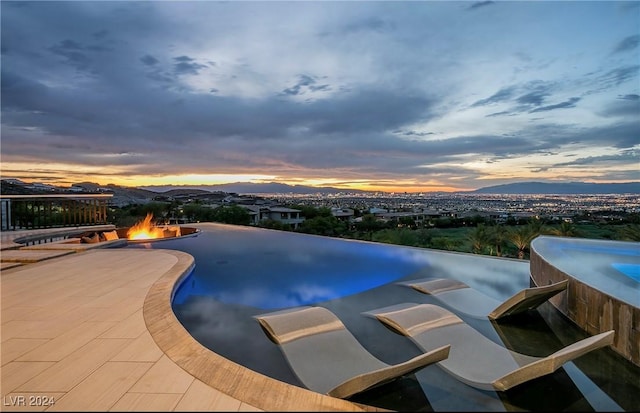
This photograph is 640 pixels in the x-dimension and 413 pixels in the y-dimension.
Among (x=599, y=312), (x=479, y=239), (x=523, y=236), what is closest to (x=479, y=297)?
(x=599, y=312)

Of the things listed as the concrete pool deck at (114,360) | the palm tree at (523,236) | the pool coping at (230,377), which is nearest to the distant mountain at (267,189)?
the palm tree at (523,236)

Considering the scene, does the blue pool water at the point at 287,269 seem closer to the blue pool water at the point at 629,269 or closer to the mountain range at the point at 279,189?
the blue pool water at the point at 629,269

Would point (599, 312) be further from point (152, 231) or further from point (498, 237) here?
point (498, 237)

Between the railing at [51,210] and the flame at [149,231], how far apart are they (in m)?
0.98

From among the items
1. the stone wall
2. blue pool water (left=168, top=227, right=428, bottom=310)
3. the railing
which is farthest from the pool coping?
the railing

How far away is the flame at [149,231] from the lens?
36.8ft

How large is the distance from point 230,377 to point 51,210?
1055cm

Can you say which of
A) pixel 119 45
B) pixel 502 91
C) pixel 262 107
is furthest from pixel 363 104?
pixel 119 45

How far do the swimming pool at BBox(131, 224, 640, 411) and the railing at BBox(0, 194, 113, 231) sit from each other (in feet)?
9.77

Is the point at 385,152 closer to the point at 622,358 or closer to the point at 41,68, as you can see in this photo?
the point at 41,68

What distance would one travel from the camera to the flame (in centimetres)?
1122

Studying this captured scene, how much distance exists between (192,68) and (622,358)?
11658mm

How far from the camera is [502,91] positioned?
1134cm

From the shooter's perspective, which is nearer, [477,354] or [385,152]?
[477,354]
